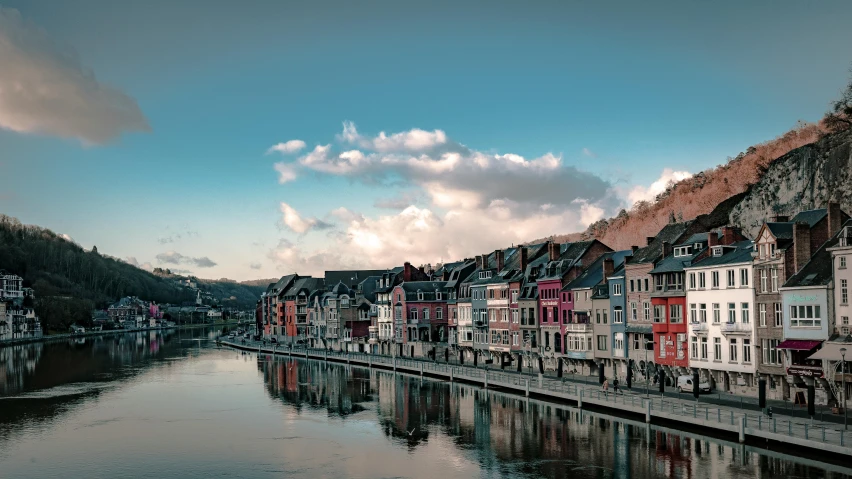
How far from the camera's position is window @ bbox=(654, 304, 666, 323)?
66625 millimetres

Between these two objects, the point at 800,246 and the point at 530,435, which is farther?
the point at 800,246

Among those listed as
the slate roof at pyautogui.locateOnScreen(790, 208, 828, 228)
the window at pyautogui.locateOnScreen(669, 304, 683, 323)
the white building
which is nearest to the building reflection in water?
the white building

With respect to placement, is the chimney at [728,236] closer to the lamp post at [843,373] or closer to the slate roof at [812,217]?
the slate roof at [812,217]

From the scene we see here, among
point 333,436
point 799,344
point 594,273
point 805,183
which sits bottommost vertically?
point 333,436

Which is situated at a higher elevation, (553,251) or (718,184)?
(718,184)

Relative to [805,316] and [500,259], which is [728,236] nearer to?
[805,316]

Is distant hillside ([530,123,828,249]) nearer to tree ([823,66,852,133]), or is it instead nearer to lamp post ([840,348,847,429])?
tree ([823,66,852,133])

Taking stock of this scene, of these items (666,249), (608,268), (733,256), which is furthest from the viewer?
(608,268)

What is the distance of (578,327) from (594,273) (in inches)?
234

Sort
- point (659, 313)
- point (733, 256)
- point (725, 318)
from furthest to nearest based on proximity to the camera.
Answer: point (659, 313)
point (733, 256)
point (725, 318)

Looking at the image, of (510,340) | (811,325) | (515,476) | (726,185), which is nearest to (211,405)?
(510,340)

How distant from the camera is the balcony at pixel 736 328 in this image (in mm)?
57594

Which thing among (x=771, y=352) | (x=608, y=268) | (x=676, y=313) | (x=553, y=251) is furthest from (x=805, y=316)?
(x=553, y=251)

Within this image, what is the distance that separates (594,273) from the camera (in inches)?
3118
